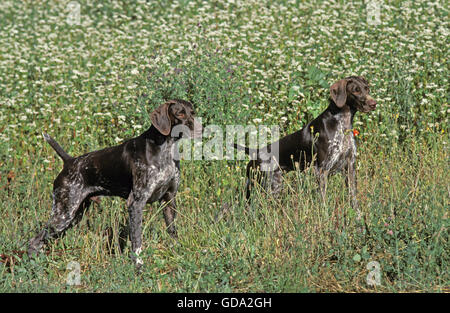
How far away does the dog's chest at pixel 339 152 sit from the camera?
24.1 ft

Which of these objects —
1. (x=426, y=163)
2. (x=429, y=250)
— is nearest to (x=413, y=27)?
(x=426, y=163)

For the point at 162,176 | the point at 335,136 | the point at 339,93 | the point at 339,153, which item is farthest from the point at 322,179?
the point at 162,176

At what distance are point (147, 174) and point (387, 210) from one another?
2.08m

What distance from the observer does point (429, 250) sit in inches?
207

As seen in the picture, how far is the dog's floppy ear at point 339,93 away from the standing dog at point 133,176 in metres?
1.65

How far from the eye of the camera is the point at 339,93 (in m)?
7.42

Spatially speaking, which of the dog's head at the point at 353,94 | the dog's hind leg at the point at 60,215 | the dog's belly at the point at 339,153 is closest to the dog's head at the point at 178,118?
the dog's hind leg at the point at 60,215

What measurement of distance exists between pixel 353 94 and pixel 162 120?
218 cm

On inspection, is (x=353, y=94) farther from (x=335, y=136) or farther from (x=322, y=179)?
(x=322, y=179)

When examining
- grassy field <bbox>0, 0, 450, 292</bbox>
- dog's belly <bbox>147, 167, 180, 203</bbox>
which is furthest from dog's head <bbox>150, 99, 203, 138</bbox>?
grassy field <bbox>0, 0, 450, 292</bbox>

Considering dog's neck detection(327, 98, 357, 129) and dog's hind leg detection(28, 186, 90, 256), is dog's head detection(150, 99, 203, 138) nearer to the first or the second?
dog's hind leg detection(28, 186, 90, 256)

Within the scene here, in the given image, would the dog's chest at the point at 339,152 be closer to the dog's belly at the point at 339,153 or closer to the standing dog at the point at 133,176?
the dog's belly at the point at 339,153

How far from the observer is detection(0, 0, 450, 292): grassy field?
5.52m
